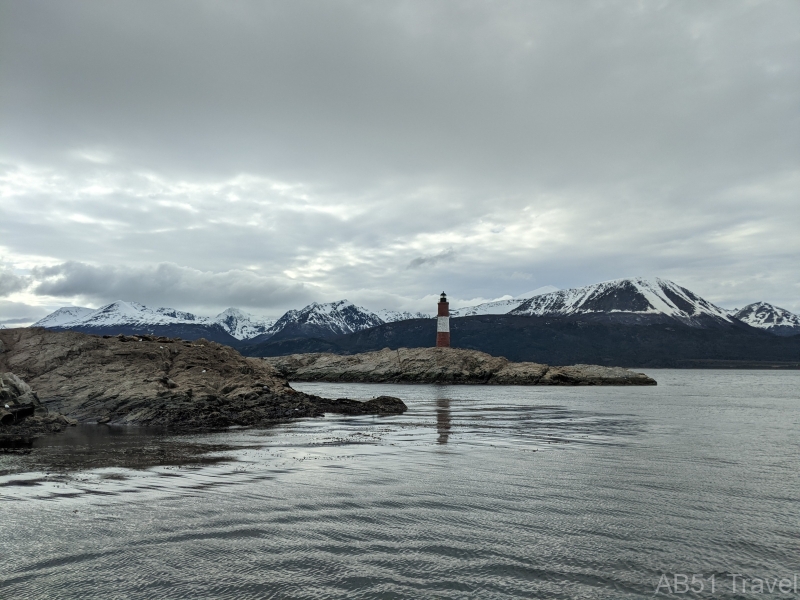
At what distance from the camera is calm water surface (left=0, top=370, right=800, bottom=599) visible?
27.2ft

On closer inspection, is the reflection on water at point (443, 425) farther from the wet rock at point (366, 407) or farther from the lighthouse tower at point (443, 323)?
the lighthouse tower at point (443, 323)

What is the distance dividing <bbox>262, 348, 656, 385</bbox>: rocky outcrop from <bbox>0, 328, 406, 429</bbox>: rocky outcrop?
67343 mm

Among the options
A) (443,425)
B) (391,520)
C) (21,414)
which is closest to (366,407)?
(443,425)

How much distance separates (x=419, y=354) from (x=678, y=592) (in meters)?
113

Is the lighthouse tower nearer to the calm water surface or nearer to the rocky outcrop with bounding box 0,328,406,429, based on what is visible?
the rocky outcrop with bounding box 0,328,406,429

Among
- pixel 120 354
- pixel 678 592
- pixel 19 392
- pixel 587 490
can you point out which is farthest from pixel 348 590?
pixel 120 354

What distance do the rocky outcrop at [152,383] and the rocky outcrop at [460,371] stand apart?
2651 inches

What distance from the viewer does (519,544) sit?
9984mm

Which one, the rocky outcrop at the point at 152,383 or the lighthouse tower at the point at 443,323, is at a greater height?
the lighthouse tower at the point at 443,323

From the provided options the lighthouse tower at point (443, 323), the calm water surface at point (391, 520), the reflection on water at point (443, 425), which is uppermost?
the lighthouse tower at point (443, 323)

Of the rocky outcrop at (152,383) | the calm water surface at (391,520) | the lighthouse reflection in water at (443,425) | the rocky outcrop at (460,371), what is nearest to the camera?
the calm water surface at (391,520)

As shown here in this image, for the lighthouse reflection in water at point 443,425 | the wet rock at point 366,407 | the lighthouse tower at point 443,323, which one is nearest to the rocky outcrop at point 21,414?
the wet rock at point 366,407

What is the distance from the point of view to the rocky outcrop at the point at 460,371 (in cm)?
11025

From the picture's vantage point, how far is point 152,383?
3734 cm
